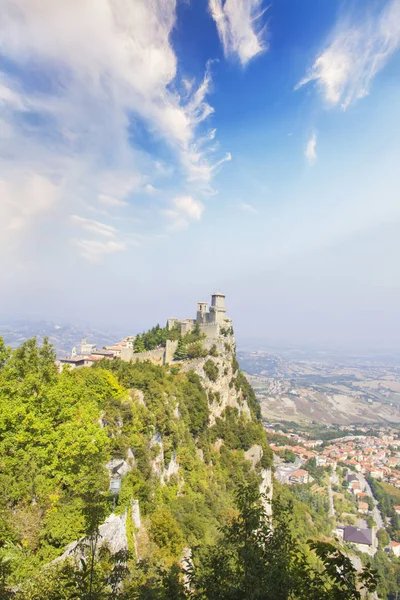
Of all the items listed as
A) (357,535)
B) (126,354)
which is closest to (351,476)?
(357,535)

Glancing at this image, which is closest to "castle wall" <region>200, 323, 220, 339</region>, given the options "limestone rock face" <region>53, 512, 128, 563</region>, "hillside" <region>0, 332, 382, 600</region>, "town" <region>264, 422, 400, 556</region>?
"hillside" <region>0, 332, 382, 600</region>

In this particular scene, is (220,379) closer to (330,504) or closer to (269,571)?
(269,571)

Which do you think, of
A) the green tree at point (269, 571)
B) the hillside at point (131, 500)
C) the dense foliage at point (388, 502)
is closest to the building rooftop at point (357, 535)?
the dense foliage at point (388, 502)

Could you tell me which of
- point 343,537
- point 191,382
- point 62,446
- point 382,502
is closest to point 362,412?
point 382,502

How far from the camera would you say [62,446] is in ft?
47.0

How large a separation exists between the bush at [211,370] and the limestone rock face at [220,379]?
0.27 m

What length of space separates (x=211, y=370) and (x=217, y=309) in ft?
36.5

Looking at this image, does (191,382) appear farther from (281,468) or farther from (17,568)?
(281,468)

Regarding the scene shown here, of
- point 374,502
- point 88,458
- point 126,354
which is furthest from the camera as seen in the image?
point 374,502

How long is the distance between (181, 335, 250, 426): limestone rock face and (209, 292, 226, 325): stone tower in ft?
9.78

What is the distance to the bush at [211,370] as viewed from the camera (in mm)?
40325

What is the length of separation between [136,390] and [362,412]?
168952 mm

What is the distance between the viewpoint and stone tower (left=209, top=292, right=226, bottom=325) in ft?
160

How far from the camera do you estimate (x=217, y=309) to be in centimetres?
4909
